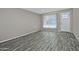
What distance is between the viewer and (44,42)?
1325 millimetres

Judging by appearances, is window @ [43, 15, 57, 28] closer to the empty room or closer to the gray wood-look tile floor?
the empty room

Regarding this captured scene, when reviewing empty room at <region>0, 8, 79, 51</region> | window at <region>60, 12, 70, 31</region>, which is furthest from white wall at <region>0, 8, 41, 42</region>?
window at <region>60, 12, 70, 31</region>

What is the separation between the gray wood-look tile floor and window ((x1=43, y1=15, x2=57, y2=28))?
12 cm

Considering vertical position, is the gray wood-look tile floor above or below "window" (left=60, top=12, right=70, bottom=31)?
below

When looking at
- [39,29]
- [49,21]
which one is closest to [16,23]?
[39,29]

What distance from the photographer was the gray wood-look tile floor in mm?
1248

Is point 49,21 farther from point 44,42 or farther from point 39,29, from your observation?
point 44,42

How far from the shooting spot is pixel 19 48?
1273 mm

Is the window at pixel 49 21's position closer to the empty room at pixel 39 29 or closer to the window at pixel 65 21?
the empty room at pixel 39 29

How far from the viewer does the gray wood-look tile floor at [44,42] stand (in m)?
1.25
